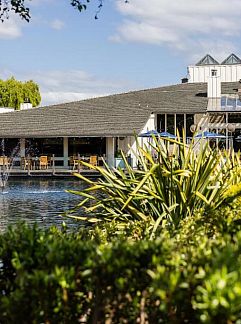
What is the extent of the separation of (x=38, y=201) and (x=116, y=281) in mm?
20568

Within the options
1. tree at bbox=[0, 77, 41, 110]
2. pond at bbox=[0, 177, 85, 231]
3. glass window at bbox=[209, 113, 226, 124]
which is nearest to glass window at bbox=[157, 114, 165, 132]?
glass window at bbox=[209, 113, 226, 124]

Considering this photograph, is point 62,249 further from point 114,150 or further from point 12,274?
point 114,150

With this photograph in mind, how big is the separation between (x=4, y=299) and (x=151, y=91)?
161 feet

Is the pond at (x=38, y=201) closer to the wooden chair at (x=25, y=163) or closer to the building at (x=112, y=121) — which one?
the wooden chair at (x=25, y=163)

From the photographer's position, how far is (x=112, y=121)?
43188 mm

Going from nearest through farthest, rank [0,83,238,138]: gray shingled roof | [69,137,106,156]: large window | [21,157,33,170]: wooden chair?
[21,157,33,170]: wooden chair → [0,83,238,138]: gray shingled roof → [69,137,106,156]: large window

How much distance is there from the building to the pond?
713 cm

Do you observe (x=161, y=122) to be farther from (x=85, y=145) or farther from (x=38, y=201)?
(x=38, y=201)

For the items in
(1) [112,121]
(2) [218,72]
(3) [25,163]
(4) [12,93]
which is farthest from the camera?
(4) [12,93]

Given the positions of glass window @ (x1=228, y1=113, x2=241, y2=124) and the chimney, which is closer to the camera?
glass window @ (x1=228, y1=113, x2=241, y2=124)

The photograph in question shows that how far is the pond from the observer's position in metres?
17.8

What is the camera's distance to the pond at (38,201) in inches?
700

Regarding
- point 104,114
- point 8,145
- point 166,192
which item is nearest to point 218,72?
point 104,114

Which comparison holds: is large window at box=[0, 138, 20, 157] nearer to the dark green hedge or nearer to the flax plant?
the flax plant
